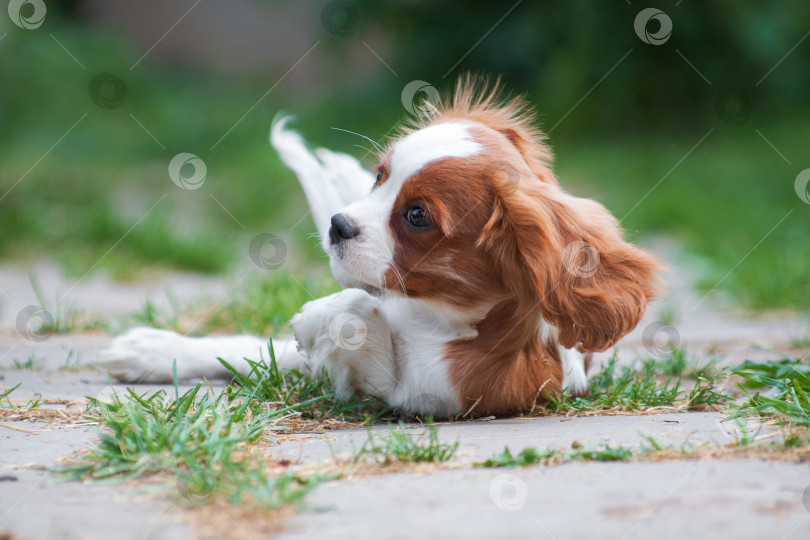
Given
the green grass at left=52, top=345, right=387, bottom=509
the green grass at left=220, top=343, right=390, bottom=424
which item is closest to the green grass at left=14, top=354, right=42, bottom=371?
the green grass at left=52, top=345, right=387, bottom=509

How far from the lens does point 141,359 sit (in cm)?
383

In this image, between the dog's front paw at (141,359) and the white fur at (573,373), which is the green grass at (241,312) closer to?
the dog's front paw at (141,359)

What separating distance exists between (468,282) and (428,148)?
0.47 metres

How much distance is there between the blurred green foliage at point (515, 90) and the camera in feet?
23.8

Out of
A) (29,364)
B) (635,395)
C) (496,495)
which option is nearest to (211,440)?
(496,495)

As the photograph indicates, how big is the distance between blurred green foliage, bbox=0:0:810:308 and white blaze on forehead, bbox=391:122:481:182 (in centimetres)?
354

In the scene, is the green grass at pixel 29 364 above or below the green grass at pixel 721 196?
below

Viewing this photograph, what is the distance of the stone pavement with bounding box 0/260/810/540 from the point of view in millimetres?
2043

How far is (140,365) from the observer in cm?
383

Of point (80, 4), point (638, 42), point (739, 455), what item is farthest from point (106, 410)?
point (80, 4)

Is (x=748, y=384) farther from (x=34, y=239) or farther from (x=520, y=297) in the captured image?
(x=34, y=239)

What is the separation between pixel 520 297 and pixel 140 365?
5.44ft

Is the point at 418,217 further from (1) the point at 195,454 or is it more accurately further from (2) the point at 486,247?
(1) the point at 195,454

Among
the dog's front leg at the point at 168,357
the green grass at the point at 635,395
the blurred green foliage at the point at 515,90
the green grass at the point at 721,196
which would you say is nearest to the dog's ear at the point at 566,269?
the green grass at the point at 635,395
